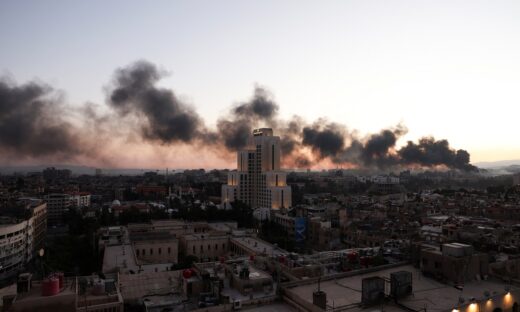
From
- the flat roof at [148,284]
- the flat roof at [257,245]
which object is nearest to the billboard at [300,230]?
the flat roof at [257,245]

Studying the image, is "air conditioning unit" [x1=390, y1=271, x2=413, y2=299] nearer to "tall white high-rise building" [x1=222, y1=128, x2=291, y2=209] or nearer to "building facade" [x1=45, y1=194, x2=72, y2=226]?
"tall white high-rise building" [x1=222, y1=128, x2=291, y2=209]

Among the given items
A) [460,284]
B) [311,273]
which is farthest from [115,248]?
[460,284]

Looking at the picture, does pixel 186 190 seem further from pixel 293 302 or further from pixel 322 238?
pixel 293 302

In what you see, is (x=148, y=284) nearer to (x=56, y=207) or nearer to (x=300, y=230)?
(x=300, y=230)

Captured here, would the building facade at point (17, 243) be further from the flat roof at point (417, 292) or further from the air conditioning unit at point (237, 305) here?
the flat roof at point (417, 292)

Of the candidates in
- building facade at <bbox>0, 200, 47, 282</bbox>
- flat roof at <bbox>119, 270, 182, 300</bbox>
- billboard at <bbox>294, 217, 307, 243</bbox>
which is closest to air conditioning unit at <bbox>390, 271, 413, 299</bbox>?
flat roof at <bbox>119, 270, 182, 300</bbox>
